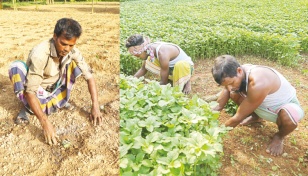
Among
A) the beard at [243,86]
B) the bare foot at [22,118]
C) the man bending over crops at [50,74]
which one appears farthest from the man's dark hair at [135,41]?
the bare foot at [22,118]

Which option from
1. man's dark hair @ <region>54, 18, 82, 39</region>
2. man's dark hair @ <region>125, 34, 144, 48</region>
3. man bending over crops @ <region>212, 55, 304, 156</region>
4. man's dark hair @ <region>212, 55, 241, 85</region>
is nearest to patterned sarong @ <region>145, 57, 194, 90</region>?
man's dark hair @ <region>125, 34, 144, 48</region>

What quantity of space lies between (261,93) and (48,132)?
5.19 feet

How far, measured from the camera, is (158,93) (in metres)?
2.21

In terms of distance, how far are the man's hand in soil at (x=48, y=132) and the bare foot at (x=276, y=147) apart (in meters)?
1.68

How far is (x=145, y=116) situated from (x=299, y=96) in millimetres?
2622

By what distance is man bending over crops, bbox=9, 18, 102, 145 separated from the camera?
85.2 inches

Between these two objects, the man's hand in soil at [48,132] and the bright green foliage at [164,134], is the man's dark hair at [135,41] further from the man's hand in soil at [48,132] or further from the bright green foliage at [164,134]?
the man's hand in soil at [48,132]

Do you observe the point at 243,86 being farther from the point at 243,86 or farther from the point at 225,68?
the point at 225,68

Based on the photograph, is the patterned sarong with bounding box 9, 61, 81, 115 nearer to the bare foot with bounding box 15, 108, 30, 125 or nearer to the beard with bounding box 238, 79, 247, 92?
the bare foot with bounding box 15, 108, 30, 125

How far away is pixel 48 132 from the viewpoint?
7.23ft

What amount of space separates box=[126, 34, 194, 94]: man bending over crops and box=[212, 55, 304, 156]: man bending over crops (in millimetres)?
905

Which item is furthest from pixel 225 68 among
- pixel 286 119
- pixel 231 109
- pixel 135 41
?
pixel 135 41

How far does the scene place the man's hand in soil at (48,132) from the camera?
219 centimetres

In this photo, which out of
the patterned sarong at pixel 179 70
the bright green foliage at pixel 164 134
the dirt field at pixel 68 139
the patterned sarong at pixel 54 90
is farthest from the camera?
the patterned sarong at pixel 179 70
